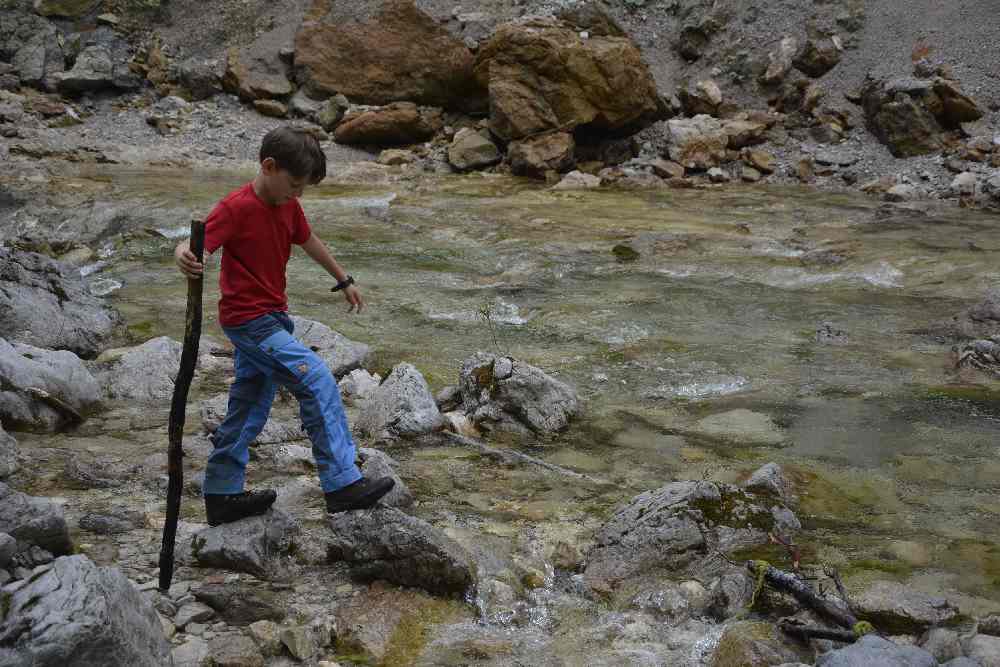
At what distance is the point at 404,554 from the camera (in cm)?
391

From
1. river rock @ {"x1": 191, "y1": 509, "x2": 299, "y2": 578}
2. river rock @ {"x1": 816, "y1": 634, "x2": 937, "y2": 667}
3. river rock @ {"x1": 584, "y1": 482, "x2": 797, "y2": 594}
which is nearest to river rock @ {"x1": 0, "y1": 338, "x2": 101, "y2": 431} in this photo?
river rock @ {"x1": 191, "y1": 509, "x2": 299, "y2": 578}

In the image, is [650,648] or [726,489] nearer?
[650,648]

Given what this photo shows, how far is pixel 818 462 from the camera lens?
5758 mm

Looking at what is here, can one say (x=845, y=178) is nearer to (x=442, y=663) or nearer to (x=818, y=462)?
(x=818, y=462)

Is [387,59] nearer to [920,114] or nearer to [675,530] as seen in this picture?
[920,114]

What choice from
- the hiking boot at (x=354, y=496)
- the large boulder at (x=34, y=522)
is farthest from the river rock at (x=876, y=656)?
the large boulder at (x=34, y=522)

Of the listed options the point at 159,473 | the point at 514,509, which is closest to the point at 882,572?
the point at 514,509

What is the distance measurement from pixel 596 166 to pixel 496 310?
10739 millimetres

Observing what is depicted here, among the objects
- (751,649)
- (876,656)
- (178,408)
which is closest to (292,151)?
(178,408)

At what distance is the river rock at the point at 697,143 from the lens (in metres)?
18.9

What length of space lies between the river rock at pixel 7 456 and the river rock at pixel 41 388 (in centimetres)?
55

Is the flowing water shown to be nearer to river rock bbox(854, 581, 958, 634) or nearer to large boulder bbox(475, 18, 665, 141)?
river rock bbox(854, 581, 958, 634)

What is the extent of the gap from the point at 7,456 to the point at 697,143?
16350 millimetres

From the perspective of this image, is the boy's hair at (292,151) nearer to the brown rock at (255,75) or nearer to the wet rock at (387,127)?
the wet rock at (387,127)
